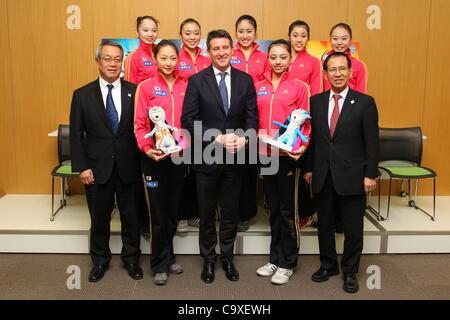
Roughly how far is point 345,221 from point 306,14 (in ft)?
8.70

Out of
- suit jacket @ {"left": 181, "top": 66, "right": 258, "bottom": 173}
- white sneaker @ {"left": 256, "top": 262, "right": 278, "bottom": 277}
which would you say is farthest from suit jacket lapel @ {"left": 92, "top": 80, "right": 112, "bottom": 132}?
white sneaker @ {"left": 256, "top": 262, "right": 278, "bottom": 277}

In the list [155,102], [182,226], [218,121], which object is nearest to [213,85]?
[218,121]

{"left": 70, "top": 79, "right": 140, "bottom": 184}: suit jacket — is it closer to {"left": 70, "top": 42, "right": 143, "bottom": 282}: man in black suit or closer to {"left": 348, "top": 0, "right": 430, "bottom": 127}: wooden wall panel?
{"left": 70, "top": 42, "right": 143, "bottom": 282}: man in black suit

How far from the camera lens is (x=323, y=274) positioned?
345 cm

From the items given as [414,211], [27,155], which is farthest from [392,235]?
[27,155]

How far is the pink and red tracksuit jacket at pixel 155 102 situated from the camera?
3170 mm

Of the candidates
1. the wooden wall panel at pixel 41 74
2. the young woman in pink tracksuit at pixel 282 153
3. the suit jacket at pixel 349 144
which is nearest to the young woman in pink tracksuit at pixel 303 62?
the young woman in pink tracksuit at pixel 282 153

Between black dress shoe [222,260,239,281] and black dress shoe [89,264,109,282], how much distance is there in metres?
0.92

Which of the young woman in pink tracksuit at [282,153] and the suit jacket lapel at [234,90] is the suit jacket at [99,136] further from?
the young woman in pink tracksuit at [282,153]

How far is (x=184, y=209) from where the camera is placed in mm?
3908

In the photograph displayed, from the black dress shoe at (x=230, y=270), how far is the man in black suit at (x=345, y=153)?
79cm

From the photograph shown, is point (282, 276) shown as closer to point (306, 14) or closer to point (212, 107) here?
point (212, 107)

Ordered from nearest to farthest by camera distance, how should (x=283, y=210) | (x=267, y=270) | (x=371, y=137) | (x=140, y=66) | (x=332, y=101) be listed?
(x=371, y=137), (x=332, y=101), (x=283, y=210), (x=267, y=270), (x=140, y=66)

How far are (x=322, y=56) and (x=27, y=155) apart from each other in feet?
11.5
